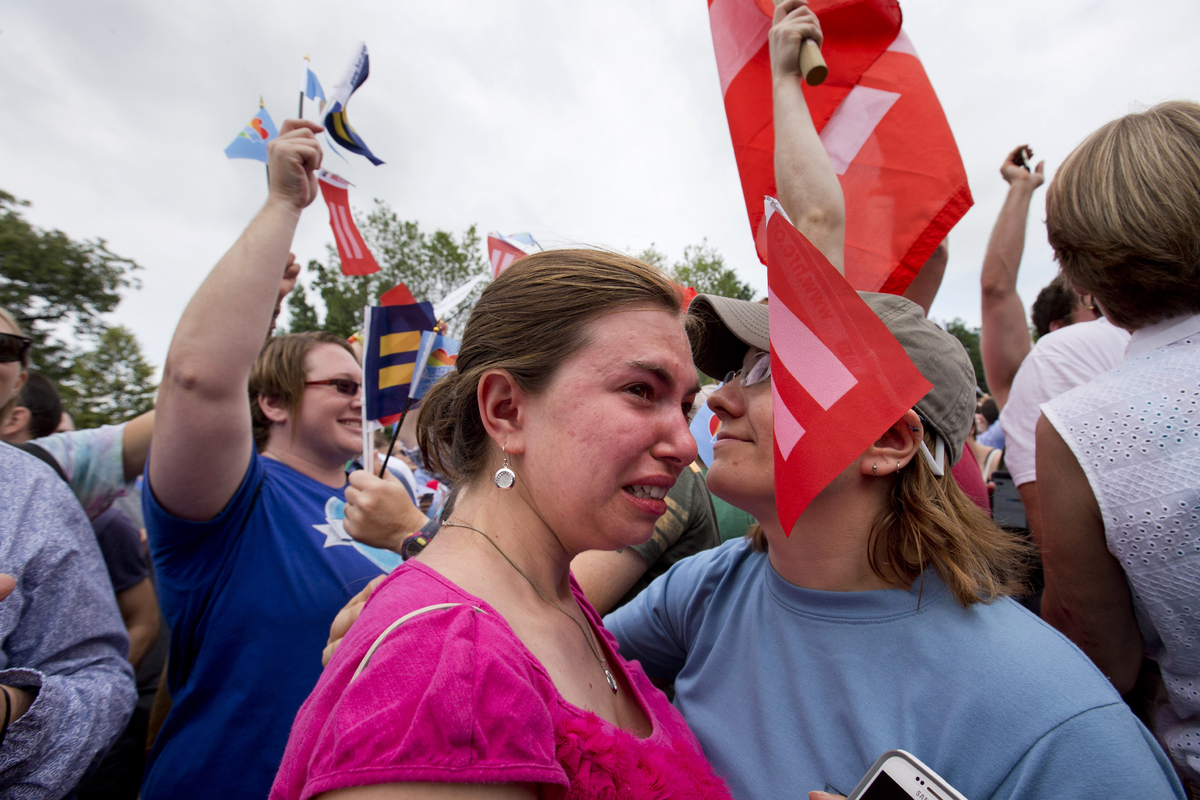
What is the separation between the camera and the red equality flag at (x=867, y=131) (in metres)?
2.34

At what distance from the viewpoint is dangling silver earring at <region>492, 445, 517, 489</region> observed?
4.53ft

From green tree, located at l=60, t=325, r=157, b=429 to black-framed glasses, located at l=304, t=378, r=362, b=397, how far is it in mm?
33824

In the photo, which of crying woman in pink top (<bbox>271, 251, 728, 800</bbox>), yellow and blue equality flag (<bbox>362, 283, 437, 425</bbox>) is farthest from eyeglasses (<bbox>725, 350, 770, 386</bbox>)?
yellow and blue equality flag (<bbox>362, 283, 437, 425</bbox>)

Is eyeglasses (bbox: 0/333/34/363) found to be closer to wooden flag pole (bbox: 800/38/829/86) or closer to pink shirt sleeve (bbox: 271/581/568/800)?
pink shirt sleeve (bbox: 271/581/568/800)

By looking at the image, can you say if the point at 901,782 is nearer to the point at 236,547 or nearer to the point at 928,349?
the point at 928,349

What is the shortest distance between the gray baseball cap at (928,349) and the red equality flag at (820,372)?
0.99ft

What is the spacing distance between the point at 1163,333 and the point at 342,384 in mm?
3039

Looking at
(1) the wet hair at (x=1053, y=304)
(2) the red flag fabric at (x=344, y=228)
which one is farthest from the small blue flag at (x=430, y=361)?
(1) the wet hair at (x=1053, y=304)

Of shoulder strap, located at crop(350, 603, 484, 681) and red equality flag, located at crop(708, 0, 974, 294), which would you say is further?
red equality flag, located at crop(708, 0, 974, 294)

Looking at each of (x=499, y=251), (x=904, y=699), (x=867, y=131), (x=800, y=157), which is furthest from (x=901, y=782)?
(x=499, y=251)

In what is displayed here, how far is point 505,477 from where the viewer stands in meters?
1.39

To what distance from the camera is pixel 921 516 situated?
1.44 metres

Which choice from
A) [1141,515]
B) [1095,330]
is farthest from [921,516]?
[1095,330]

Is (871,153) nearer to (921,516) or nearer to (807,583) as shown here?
(921,516)
